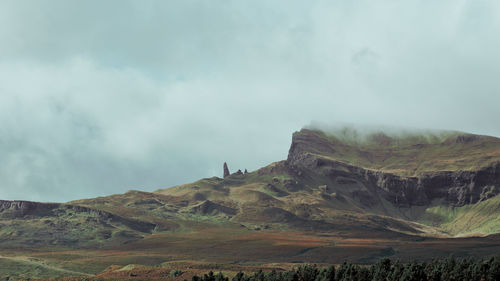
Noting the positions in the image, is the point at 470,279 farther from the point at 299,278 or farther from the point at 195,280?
the point at 195,280

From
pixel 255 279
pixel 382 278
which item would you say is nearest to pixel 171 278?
pixel 255 279

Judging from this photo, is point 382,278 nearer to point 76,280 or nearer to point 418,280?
point 418,280

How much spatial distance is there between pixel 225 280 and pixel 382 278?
150 feet

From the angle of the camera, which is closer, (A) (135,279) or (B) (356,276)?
(B) (356,276)

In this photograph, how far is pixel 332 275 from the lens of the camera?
6398 inches

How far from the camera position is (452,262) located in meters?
181

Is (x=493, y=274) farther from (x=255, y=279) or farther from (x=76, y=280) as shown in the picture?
(x=76, y=280)

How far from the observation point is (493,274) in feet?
516

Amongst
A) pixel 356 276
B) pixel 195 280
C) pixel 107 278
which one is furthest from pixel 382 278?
pixel 107 278

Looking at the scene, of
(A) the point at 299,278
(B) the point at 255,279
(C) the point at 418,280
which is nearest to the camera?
(C) the point at 418,280

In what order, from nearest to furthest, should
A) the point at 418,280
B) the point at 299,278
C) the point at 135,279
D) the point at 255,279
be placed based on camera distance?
the point at 418,280, the point at 255,279, the point at 299,278, the point at 135,279

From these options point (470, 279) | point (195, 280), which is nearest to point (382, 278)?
point (470, 279)

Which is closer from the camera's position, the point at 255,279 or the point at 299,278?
the point at 255,279

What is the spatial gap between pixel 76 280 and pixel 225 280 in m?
61.3
